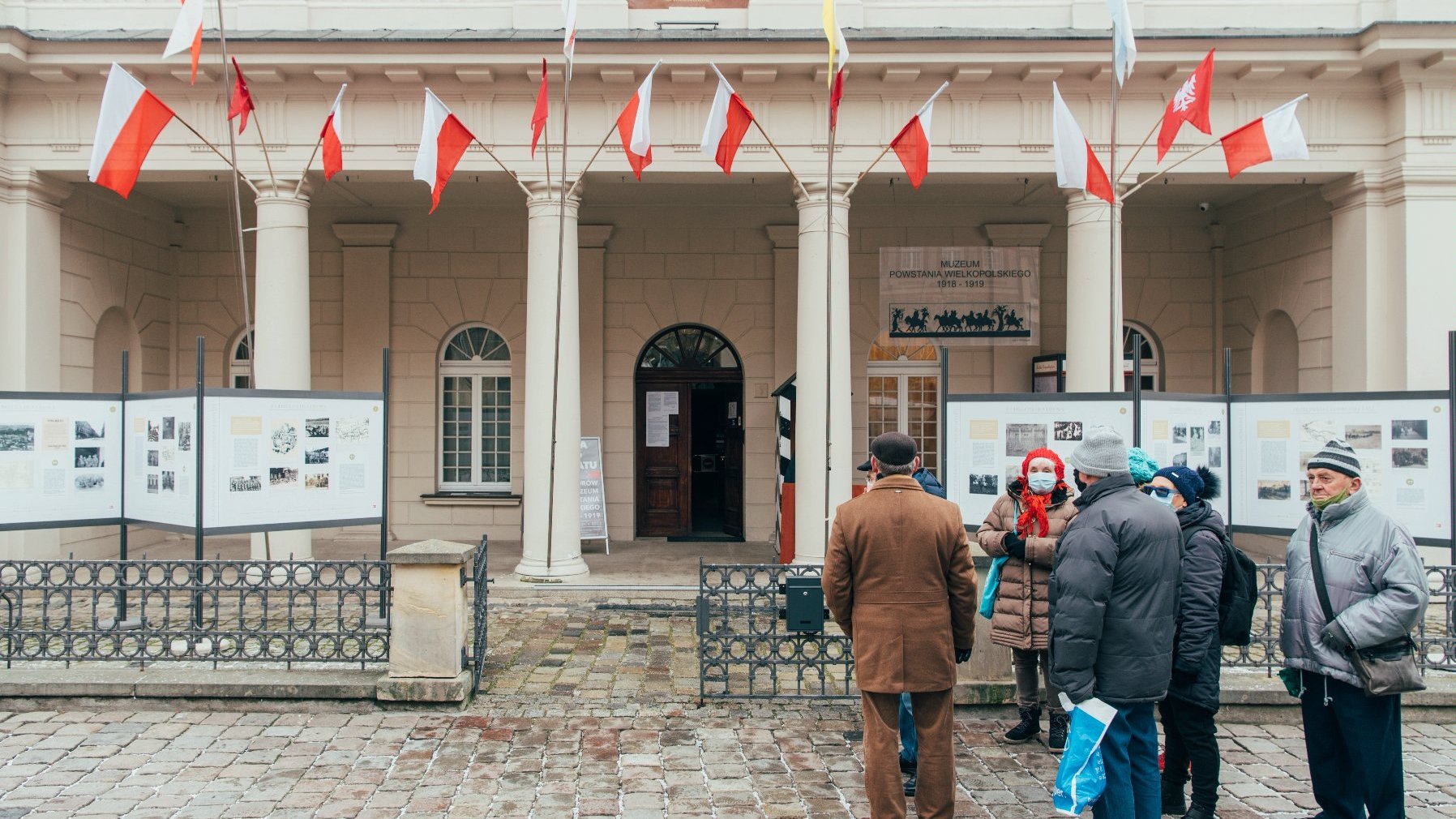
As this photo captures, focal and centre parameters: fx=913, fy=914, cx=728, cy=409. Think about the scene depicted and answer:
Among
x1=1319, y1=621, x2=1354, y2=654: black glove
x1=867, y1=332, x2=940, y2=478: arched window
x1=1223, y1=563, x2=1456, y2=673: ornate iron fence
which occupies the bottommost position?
x1=1223, y1=563, x2=1456, y2=673: ornate iron fence

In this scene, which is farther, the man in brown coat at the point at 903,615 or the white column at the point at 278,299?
the white column at the point at 278,299

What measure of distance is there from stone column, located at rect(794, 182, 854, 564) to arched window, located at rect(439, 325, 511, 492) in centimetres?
563

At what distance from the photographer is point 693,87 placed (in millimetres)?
10500

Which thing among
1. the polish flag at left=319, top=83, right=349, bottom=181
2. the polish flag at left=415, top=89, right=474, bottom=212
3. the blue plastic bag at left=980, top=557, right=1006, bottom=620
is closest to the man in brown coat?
the blue plastic bag at left=980, top=557, right=1006, bottom=620

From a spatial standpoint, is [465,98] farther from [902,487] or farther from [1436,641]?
[1436,641]

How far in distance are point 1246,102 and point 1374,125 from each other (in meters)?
1.52

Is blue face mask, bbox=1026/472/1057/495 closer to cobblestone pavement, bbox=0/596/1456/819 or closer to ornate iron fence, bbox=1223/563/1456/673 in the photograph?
cobblestone pavement, bbox=0/596/1456/819

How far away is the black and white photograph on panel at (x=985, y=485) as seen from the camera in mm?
6930

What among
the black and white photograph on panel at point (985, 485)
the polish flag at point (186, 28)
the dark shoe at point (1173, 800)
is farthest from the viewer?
the polish flag at point (186, 28)

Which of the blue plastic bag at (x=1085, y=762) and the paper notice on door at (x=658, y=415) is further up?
the paper notice on door at (x=658, y=415)

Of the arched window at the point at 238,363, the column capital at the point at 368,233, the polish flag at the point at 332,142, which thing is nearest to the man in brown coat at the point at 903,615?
the polish flag at the point at 332,142

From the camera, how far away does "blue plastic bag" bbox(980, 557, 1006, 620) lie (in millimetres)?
5309

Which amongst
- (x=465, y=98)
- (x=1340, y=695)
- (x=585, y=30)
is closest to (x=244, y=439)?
(x=465, y=98)

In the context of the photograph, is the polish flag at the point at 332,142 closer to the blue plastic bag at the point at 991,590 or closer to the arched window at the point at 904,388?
the blue plastic bag at the point at 991,590
